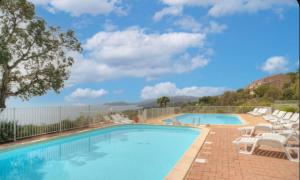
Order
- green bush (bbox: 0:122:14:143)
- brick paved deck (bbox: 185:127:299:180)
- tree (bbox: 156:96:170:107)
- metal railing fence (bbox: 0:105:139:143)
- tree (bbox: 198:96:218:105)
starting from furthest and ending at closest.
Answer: tree (bbox: 198:96:218:105)
tree (bbox: 156:96:170:107)
metal railing fence (bbox: 0:105:139:143)
green bush (bbox: 0:122:14:143)
brick paved deck (bbox: 185:127:299:180)

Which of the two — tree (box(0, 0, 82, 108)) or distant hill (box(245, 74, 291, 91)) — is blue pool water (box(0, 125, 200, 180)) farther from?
tree (box(0, 0, 82, 108))

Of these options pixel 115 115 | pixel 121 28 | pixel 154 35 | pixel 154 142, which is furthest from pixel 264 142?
pixel 154 35

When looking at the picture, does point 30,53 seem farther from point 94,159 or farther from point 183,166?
point 183,166

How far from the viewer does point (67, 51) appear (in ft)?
41.5

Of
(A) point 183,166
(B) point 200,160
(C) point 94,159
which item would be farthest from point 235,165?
(C) point 94,159

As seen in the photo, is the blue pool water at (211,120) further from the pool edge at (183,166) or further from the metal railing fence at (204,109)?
the pool edge at (183,166)

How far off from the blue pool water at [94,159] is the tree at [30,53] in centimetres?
335

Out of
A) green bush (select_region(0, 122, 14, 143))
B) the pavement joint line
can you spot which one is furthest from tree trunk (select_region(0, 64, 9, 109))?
the pavement joint line

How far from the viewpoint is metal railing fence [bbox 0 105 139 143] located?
870 cm

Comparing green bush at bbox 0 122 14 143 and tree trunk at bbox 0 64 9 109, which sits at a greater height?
tree trunk at bbox 0 64 9 109

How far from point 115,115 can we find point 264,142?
10410 millimetres

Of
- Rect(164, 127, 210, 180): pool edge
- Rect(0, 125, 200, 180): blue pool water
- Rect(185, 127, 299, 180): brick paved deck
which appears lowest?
Rect(0, 125, 200, 180): blue pool water

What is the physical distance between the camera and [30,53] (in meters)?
11.7

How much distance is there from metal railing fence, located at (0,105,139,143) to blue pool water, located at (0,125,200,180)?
3.35 feet
